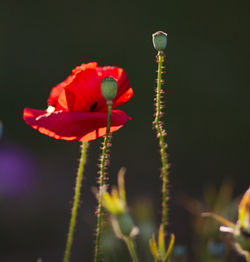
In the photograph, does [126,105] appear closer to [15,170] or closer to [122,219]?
[15,170]

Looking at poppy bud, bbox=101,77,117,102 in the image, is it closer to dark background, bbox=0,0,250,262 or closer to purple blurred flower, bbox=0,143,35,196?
dark background, bbox=0,0,250,262

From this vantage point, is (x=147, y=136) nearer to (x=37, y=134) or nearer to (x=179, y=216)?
(x=37, y=134)

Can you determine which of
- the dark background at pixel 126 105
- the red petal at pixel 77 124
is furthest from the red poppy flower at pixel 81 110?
the dark background at pixel 126 105

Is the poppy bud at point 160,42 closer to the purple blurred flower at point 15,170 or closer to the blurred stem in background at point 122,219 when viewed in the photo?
the blurred stem in background at point 122,219

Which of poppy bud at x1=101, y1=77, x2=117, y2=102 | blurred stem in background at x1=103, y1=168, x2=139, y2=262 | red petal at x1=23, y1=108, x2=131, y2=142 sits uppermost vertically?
poppy bud at x1=101, y1=77, x2=117, y2=102

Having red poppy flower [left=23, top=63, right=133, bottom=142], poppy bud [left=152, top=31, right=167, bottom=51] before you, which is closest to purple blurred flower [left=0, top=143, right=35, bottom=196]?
red poppy flower [left=23, top=63, right=133, bottom=142]

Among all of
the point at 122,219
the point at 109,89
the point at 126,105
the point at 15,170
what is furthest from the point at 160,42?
the point at 126,105

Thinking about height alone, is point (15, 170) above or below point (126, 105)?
below
